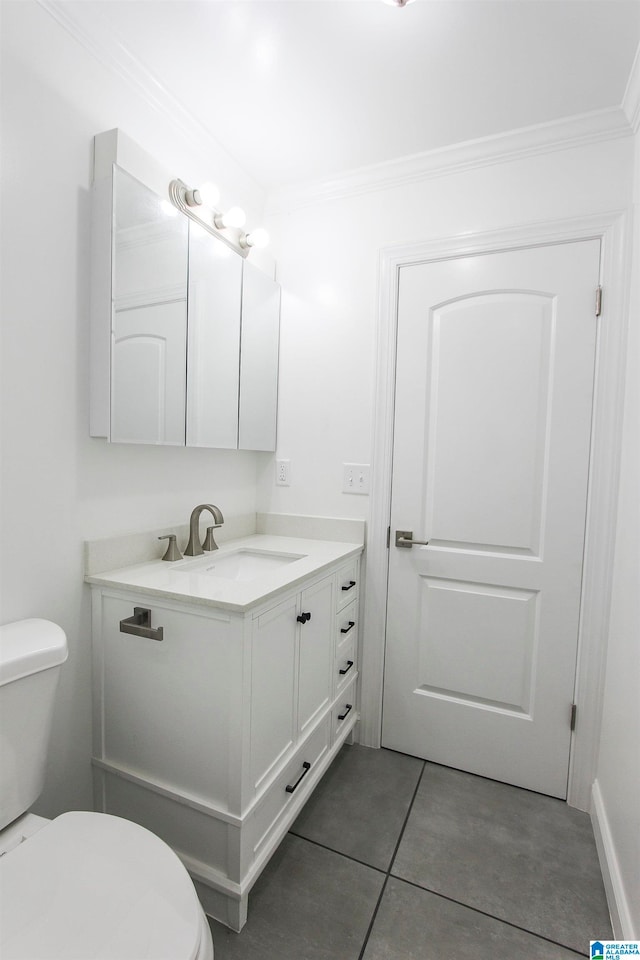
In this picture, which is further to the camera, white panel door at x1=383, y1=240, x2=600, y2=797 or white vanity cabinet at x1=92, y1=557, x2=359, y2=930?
white panel door at x1=383, y1=240, x2=600, y2=797

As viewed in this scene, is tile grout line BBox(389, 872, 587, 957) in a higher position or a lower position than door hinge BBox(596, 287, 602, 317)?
lower

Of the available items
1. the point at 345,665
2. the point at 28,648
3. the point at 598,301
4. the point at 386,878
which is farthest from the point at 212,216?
the point at 386,878

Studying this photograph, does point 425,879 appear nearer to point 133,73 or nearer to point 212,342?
point 212,342

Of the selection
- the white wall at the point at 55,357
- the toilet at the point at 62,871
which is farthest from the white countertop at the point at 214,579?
the toilet at the point at 62,871

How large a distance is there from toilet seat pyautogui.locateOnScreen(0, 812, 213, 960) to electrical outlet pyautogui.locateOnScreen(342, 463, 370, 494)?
139 cm

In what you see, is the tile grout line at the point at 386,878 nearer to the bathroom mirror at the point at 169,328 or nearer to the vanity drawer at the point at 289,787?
the vanity drawer at the point at 289,787

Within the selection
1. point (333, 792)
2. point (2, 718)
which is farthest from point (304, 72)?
point (333, 792)

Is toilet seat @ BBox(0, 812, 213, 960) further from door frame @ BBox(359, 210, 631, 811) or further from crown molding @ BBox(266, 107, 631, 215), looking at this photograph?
crown molding @ BBox(266, 107, 631, 215)

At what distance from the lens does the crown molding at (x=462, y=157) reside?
1.66 m

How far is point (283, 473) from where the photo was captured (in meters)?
2.22

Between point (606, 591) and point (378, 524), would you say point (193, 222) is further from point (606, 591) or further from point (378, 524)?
point (606, 591)

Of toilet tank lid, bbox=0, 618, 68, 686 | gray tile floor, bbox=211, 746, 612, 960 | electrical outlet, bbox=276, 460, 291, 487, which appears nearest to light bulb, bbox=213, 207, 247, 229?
electrical outlet, bbox=276, 460, 291, 487

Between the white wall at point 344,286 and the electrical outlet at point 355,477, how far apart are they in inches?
1.3

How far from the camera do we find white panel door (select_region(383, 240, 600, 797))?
68.5 inches
